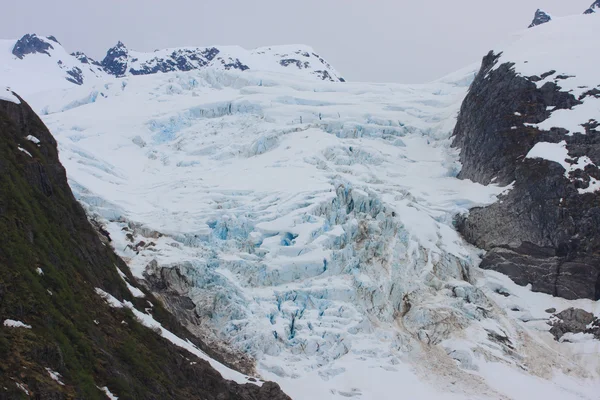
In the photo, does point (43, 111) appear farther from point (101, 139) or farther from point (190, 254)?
point (190, 254)

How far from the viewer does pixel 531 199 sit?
52.0m

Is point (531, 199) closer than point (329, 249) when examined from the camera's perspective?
No

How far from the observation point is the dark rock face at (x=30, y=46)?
157 metres

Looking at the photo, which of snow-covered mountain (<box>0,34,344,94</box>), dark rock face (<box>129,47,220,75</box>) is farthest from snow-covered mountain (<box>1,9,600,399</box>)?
dark rock face (<box>129,47,220,75</box>)

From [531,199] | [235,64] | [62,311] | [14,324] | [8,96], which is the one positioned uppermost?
[235,64]

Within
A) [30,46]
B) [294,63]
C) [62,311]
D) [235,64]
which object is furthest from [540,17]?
A: [30,46]

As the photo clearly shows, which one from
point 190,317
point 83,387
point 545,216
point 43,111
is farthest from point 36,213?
point 43,111

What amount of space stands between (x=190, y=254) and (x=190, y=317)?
5.43m

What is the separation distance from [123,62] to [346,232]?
12768cm

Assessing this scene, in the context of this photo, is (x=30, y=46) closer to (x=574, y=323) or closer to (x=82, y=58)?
(x=82, y=58)

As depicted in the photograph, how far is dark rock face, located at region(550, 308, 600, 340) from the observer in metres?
43.6

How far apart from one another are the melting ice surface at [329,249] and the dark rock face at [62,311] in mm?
7945

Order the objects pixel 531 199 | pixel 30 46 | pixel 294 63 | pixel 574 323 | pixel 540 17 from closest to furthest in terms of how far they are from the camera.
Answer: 1. pixel 574 323
2. pixel 531 199
3. pixel 540 17
4. pixel 294 63
5. pixel 30 46

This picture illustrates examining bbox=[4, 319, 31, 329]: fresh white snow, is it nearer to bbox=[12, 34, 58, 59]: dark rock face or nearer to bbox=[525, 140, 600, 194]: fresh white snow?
bbox=[525, 140, 600, 194]: fresh white snow
